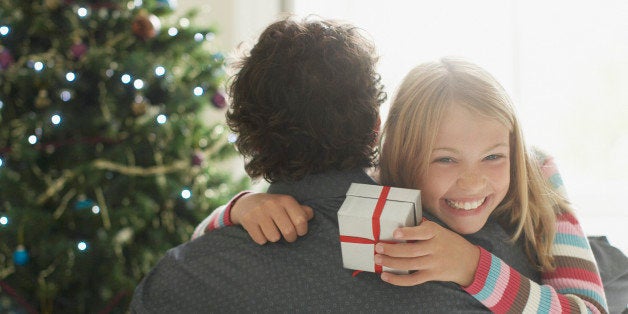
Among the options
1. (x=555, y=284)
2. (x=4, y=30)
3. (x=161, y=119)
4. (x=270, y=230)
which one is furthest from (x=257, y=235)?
(x=4, y=30)

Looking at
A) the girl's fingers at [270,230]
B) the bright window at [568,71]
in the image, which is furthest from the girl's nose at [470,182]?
the bright window at [568,71]

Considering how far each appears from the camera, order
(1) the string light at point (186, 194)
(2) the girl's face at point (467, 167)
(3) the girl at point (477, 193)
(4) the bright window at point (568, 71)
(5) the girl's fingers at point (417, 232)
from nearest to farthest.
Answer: (5) the girl's fingers at point (417, 232), (3) the girl at point (477, 193), (2) the girl's face at point (467, 167), (1) the string light at point (186, 194), (4) the bright window at point (568, 71)

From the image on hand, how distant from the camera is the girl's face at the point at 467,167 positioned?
108 centimetres

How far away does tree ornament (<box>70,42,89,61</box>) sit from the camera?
194cm

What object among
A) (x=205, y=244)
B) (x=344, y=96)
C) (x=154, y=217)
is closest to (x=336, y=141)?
(x=344, y=96)

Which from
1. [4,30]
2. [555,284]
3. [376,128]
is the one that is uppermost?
[4,30]

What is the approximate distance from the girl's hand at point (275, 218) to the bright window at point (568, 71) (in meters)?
2.11

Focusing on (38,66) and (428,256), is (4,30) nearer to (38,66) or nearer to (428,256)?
(38,66)

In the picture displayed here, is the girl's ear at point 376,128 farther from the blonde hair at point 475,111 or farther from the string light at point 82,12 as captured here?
the string light at point 82,12

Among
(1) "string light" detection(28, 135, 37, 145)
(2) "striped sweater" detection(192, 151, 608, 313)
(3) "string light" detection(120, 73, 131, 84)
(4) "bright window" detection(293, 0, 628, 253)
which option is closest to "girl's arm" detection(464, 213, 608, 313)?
(2) "striped sweater" detection(192, 151, 608, 313)

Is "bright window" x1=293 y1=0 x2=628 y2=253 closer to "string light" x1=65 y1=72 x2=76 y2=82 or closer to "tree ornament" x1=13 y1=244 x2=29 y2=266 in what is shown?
"string light" x1=65 y1=72 x2=76 y2=82

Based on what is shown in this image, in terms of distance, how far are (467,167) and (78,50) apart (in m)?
1.41

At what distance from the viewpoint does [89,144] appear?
2.02 metres

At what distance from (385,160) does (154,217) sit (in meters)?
1.19
